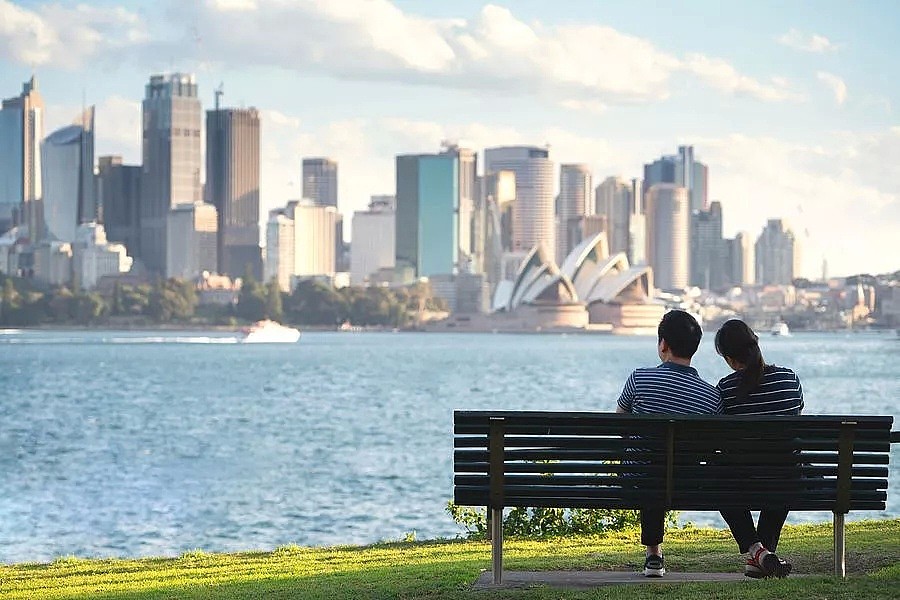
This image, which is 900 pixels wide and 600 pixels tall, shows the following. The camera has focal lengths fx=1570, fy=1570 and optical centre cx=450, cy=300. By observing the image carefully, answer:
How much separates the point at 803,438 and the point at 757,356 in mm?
370

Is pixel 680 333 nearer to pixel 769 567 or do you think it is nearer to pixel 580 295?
pixel 769 567

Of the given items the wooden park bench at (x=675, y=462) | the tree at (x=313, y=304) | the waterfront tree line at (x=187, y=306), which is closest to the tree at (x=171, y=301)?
the waterfront tree line at (x=187, y=306)

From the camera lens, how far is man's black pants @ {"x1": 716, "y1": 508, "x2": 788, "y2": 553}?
240 inches

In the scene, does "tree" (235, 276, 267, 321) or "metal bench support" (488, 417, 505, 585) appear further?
"tree" (235, 276, 267, 321)

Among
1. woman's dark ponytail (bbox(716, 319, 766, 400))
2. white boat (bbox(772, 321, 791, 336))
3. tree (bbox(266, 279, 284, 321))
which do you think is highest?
woman's dark ponytail (bbox(716, 319, 766, 400))

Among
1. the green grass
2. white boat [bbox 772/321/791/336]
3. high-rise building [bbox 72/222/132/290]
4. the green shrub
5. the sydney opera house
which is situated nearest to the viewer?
the green grass

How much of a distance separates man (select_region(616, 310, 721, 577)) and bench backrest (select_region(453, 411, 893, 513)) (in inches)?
6.3

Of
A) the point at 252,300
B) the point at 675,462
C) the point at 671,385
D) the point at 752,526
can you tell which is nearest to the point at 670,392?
the point at 671,385

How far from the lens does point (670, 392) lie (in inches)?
236

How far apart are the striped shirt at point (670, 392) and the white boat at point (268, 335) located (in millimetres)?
117531

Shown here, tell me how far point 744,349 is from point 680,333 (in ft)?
0.83

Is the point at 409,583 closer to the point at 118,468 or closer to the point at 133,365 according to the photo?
the point at 118,468

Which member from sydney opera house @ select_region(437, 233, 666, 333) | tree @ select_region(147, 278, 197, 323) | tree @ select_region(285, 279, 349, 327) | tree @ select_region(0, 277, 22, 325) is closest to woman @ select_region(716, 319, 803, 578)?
sydney opera house @ select_region(437, 233, 666, 333)

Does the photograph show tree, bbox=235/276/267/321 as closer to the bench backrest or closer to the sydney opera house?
the sydney opera house
